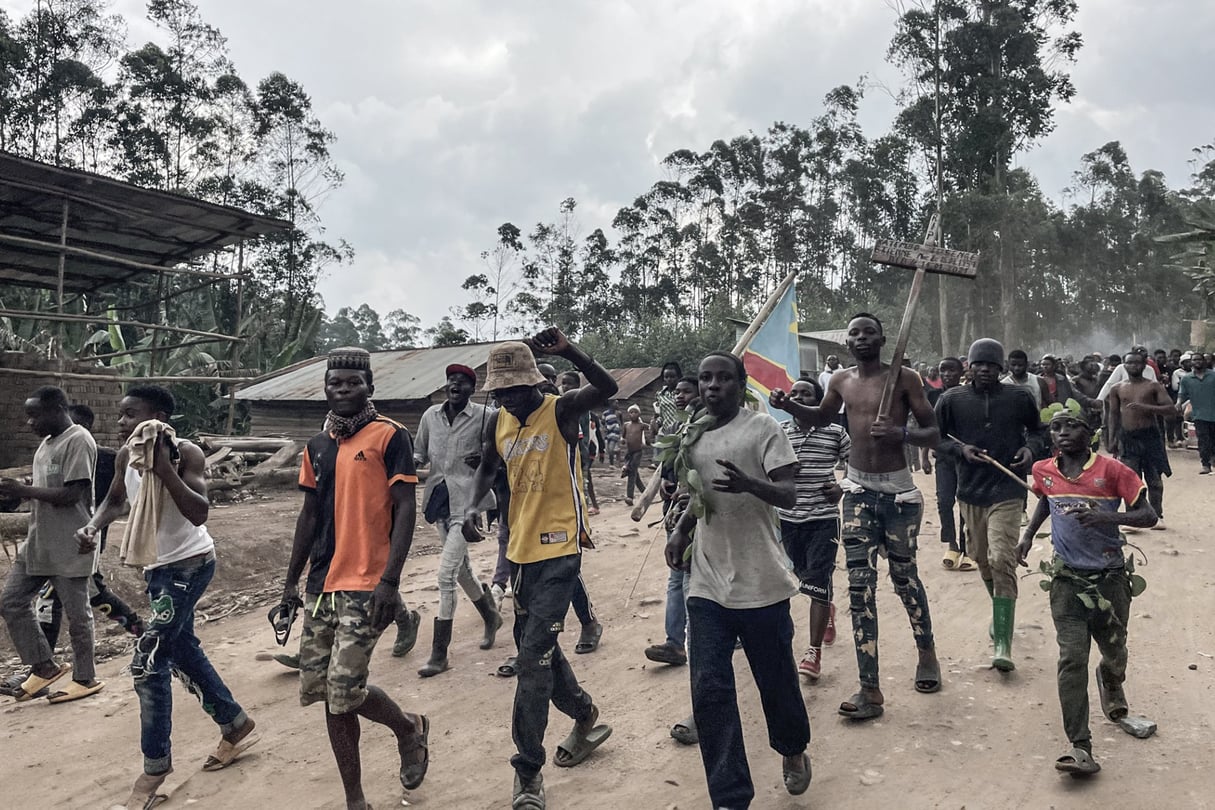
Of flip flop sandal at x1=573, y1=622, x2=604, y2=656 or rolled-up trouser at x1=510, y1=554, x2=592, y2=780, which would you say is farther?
flip flop sandal at x1=573, y1=622, x2=604, y2=656

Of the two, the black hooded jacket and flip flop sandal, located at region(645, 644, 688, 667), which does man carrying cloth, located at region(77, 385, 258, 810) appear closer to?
flip flop sandal, located at region(645, 644, 688, 667)

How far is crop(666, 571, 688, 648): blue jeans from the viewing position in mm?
5574

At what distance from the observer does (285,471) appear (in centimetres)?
1543

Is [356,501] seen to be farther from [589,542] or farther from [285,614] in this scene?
[589,542]

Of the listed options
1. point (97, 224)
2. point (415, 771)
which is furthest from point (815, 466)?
point (97, 224)

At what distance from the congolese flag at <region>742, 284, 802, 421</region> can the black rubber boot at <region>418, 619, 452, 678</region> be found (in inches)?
123

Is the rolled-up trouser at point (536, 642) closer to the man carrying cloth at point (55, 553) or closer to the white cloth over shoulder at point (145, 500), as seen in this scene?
the white cloth over shoulder at point (145, 500)

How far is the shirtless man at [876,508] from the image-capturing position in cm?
471

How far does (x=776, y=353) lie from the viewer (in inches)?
301

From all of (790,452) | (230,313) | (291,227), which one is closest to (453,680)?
(790,452)

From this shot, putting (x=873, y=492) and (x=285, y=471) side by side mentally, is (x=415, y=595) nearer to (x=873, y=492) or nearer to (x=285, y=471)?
(x=873, y=492)

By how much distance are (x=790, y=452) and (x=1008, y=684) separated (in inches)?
104

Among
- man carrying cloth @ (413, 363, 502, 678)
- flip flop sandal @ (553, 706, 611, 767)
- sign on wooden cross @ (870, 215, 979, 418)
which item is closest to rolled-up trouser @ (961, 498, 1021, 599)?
sign on wooden cross @ (870, 215, 979, 418)

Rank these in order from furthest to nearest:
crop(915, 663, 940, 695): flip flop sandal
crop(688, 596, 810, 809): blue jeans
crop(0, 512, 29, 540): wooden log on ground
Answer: crop(0, 512, 29, 540): wooden log on ground
crop(915, 663, 940, 695): flip flop sandal
crop(688, 596, 810, 809): blue jeans
